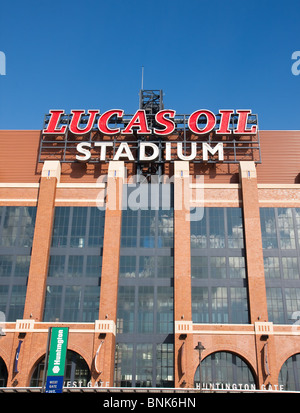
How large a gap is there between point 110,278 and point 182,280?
8911 millimetres

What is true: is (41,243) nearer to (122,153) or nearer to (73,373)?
(73,373)

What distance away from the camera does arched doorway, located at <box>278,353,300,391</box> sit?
164 feet

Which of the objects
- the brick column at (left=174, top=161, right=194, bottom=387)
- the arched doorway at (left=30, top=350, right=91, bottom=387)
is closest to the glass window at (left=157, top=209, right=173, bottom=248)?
the brick column at (left=174, top=161, right=194, bottom=387)

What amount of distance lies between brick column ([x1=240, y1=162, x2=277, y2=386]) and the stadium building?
0.14 metres

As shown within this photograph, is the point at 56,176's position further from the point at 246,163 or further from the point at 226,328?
the point at 226,328

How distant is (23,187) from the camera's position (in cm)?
6150

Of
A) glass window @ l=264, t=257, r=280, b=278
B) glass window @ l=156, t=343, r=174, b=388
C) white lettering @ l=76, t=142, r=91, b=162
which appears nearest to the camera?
glass window @ l=156, t=343, r=174, b=388

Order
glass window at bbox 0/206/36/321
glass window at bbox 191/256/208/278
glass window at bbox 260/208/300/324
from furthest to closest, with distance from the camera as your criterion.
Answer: glass window at bbox 191/256/208/278 < glass window at bbox 0/206/36/321 < glass window at bbox 260/208/300/324

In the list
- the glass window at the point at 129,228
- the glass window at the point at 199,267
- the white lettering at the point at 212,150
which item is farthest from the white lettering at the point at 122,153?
the glass window at the point at 199,267

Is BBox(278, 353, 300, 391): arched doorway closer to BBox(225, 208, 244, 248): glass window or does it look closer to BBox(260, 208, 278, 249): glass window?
BBox(260, 208, 278, 249): glass window

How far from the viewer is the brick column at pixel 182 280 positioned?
50203mm

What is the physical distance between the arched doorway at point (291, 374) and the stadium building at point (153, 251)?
5.2 inches

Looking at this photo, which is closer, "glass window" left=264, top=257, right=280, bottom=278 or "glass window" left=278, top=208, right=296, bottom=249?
"glass window" left=264, top=257, right=280, bottom=278
